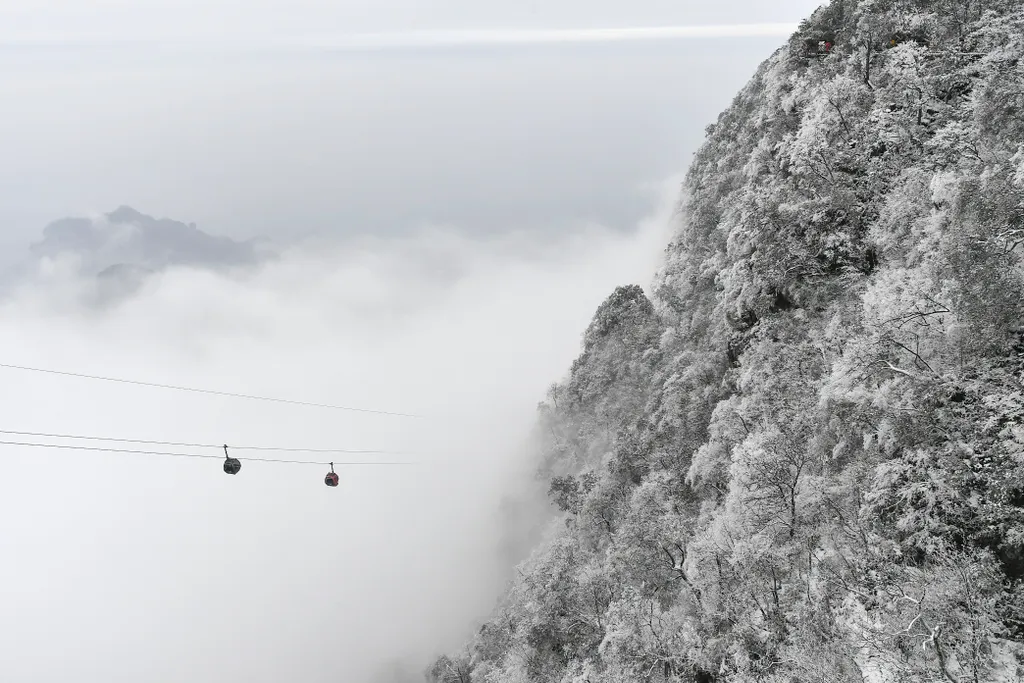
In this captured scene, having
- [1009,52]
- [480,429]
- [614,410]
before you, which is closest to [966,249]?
[1009,52]

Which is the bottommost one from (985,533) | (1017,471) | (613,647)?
(613,647)

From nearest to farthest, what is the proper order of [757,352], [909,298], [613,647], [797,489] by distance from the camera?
[909,298] < [797,489] < [613,647] < [757,352]

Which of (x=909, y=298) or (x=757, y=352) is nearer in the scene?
(x=909, y=298)

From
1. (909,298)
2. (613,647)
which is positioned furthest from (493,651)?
(909,298)

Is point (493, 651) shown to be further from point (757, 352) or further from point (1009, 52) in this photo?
point (1009, 52)

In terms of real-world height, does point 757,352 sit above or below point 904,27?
below

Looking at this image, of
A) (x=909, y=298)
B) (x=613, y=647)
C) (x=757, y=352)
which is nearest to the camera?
(x=909, y=298)

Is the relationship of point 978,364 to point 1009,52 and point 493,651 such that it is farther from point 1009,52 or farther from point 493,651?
point 493,651
